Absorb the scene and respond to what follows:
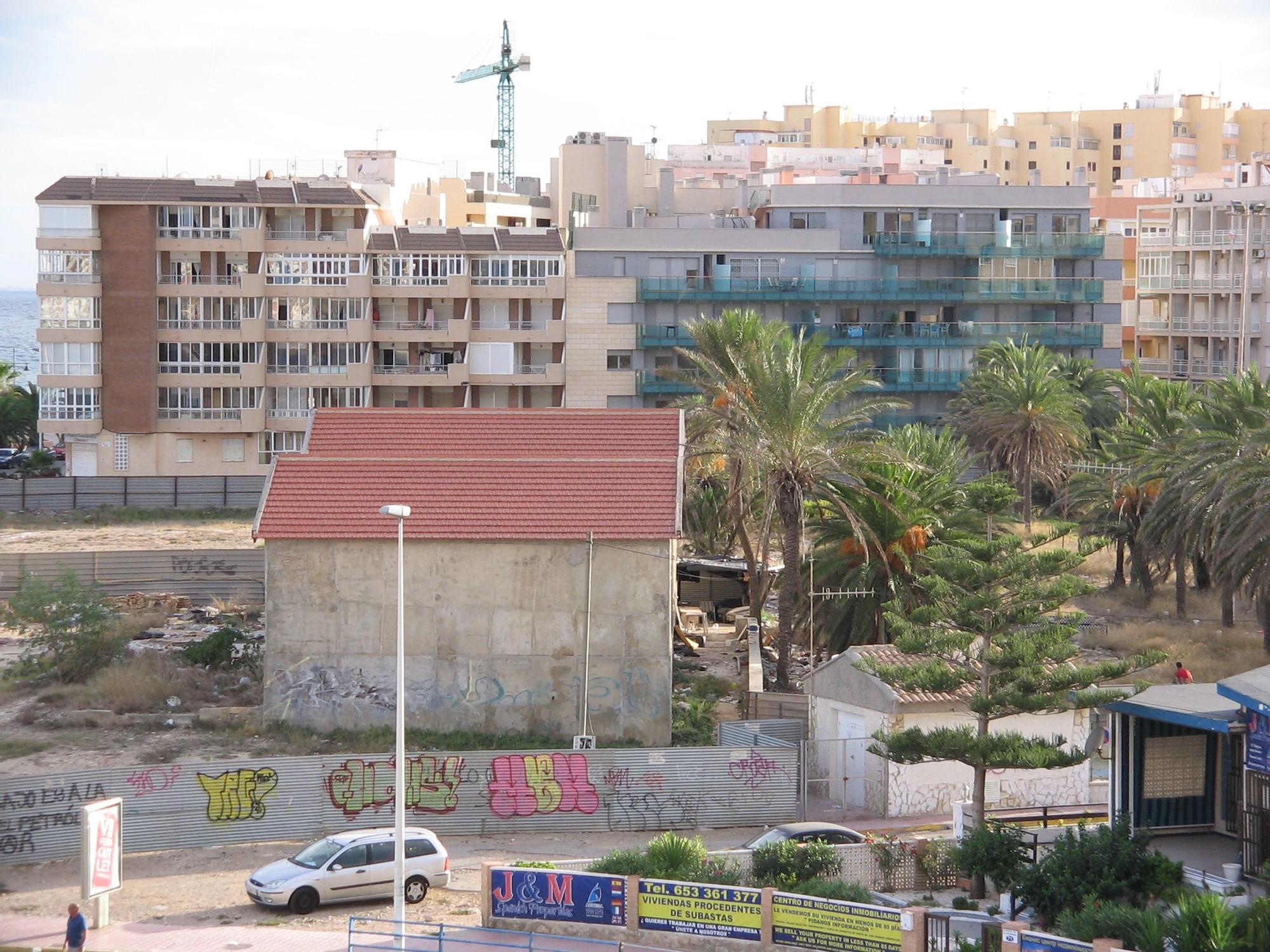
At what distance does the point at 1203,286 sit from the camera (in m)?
90.8

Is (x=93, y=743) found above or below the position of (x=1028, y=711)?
below

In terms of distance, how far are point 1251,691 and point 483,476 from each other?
1806cm

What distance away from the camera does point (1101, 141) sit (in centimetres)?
14225

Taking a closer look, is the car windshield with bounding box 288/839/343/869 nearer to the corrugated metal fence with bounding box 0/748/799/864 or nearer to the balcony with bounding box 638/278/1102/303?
the corrugated metal fence with bounding box 0/748/799/864

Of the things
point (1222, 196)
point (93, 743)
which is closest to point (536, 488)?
point (93, 743)

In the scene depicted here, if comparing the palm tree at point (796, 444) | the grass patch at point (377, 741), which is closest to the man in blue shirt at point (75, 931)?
the grass patch at point (377, 741)

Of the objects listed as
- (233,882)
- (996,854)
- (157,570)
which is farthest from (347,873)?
(157,570)

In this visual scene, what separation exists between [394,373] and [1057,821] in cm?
5473

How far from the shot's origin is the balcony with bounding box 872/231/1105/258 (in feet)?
259

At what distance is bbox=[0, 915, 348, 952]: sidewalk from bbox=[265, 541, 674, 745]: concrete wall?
30.3 feet

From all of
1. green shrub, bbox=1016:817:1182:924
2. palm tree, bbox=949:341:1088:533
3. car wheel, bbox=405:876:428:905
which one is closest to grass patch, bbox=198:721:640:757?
car wheel, bbox=405:876:428:905

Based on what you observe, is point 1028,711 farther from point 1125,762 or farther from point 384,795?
point 384,795

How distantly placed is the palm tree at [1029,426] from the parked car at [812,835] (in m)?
34.6

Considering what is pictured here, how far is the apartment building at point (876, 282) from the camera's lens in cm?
7756
